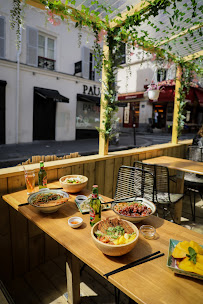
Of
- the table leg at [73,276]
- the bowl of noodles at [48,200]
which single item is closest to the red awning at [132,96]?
the bowl of noodles at [48,200]

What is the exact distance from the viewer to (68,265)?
5.79 ft

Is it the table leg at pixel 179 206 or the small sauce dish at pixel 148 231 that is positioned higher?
the small sauce dish at pixel 148 231

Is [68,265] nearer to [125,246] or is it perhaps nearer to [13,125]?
[125,246]

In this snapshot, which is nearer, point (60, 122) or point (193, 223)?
point (193, 223)

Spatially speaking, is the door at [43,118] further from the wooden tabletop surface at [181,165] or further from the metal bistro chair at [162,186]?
the metal bistro chair at [162,186]

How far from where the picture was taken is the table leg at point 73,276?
1748 millimetres

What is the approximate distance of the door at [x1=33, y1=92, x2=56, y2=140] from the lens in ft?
35.1

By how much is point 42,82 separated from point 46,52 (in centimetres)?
153

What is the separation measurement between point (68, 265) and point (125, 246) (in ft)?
2.93

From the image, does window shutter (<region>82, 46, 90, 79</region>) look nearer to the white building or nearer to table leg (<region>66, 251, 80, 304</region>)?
the white building

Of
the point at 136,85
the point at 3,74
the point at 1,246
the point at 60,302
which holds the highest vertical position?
the point at 136,85

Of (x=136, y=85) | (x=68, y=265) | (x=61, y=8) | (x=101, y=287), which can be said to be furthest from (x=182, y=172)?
(x=136, y=85)

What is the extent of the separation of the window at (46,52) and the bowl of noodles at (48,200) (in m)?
9.96

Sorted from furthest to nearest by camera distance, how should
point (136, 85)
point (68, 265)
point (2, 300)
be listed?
point (136, 85) < point (68, 265) < point (2, 300)
